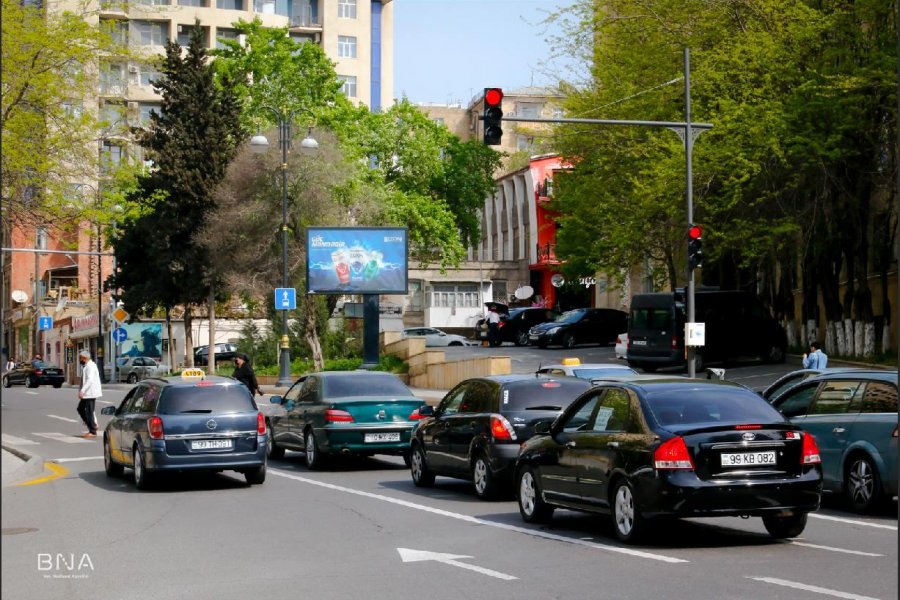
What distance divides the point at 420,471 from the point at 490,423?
2439 mm

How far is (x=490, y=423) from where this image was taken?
15398 millimetres

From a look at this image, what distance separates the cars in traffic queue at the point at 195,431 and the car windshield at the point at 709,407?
25.1 ft

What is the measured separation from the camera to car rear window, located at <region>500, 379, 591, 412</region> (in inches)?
615

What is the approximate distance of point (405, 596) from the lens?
8.84 m

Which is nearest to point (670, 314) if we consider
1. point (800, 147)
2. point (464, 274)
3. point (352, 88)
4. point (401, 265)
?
point (800, 147)

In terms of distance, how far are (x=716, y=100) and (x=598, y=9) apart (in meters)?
11.2

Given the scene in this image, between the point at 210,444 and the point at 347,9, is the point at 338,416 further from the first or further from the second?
the point at 347,9

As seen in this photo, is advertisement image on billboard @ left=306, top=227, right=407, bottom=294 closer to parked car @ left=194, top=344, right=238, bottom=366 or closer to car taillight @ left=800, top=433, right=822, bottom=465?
parked car @ left=194, top=344, right=238, bottom=366

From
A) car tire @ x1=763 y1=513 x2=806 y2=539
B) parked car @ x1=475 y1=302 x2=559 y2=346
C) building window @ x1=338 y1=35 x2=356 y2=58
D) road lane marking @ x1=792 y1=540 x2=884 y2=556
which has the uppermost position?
building window @ x1=338 y1=35 x2=356 y2=58

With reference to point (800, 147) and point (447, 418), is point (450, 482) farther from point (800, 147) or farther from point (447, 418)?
point (800, 147)

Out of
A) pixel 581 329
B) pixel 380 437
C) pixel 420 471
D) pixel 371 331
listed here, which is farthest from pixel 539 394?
pixel 581 329

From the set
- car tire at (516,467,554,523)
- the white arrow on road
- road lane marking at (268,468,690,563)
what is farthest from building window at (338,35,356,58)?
the white arrow on road

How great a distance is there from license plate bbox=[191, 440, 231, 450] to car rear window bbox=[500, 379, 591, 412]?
4.10 metres

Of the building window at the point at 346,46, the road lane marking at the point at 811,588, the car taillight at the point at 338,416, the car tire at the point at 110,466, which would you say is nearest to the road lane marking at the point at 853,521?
→ the road lane marking at the point at 811,588
